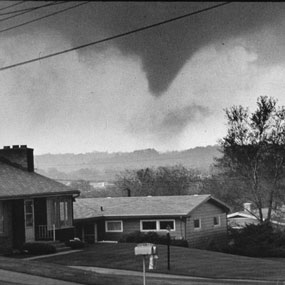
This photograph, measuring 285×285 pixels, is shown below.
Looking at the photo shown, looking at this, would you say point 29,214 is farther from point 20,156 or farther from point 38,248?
point 20,156

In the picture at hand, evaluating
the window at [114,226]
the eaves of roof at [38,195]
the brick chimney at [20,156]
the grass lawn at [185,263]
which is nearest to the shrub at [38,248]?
the grass lawn at [185,263]

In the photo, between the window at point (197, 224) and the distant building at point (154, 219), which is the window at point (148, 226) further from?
the window at point (197, 224)

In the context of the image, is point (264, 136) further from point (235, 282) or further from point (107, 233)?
point (235, 282)

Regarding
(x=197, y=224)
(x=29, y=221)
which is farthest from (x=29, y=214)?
(x=197, y=224)

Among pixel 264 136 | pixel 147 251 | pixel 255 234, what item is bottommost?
pixel 255 234

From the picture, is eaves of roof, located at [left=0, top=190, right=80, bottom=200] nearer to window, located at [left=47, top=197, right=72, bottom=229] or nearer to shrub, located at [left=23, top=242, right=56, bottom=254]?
window, located at [left=47, top=197, right=72, bottom=229]

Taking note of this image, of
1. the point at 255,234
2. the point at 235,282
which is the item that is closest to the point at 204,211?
the point at 255,234
